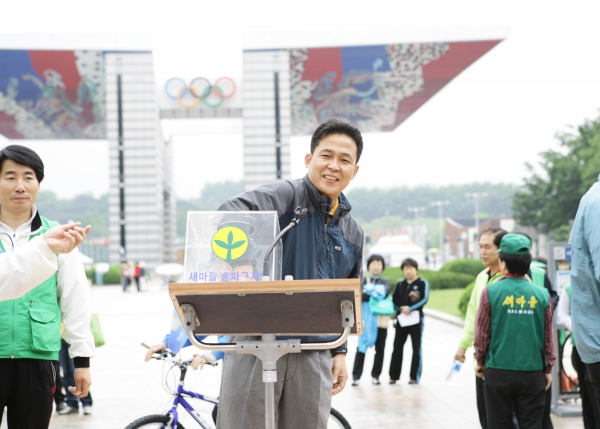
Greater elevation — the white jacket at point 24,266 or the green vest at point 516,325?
the white jacket at point 24,266

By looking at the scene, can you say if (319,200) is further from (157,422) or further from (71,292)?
(157,422)

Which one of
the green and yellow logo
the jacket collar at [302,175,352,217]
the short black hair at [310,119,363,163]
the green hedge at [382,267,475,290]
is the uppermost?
the short black hair at [310,119,363,163]

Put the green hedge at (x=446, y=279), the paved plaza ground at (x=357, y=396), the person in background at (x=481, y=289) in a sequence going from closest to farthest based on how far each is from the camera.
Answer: the person in background at (x=481, y=289) < the paved plaza ground at (x=357, y=396) < the green hedge at (x=446, y=279)

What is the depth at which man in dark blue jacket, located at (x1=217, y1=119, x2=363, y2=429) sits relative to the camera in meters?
2.60

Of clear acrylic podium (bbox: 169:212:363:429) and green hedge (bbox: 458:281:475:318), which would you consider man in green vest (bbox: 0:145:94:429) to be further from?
green hedge (bbox: 458:281:475:318)

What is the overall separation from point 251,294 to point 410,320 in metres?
7.05

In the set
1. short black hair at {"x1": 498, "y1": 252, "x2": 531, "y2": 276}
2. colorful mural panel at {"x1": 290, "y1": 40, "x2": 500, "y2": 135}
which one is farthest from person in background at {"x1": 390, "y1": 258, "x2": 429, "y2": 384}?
colorful mural panel at {"x1": 290, "y1": 40, "x2": 500, "y2": 135}

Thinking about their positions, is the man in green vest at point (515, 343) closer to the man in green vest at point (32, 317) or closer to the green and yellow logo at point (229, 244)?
the man in green vest at point (32, 317)

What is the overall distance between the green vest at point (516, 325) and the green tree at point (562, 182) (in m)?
37.0

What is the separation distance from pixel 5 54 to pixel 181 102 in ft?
31.3

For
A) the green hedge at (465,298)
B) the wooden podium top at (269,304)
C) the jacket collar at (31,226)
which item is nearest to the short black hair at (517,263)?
the wooden podium top at (269,304)

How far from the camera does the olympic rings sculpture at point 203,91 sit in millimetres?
40781

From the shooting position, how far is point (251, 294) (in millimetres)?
2057

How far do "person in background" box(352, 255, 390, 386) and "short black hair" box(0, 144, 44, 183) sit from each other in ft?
19.4
